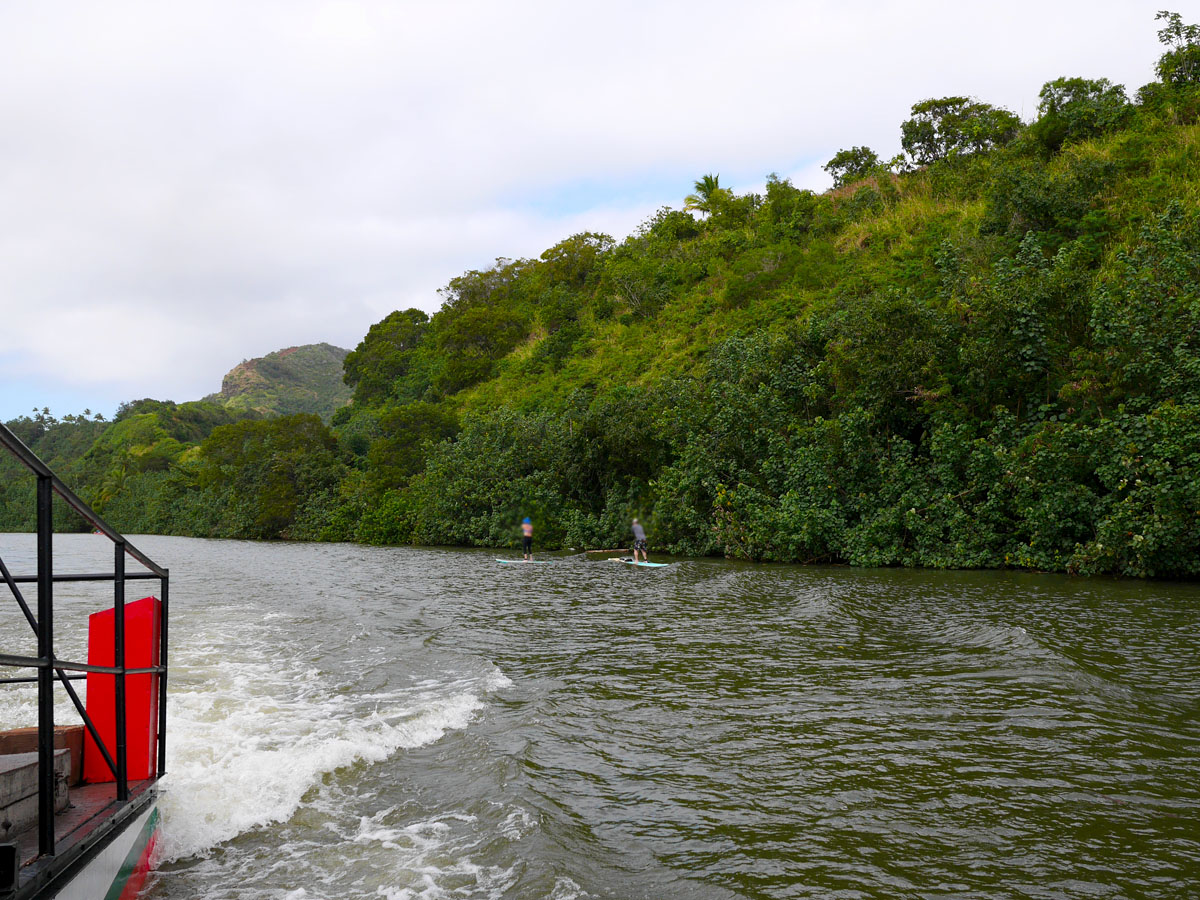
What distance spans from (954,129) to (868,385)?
2409cm

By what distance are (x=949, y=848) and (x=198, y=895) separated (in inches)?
169

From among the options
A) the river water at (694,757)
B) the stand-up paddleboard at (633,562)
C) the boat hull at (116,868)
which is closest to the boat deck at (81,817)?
the boat hull at (116,868)

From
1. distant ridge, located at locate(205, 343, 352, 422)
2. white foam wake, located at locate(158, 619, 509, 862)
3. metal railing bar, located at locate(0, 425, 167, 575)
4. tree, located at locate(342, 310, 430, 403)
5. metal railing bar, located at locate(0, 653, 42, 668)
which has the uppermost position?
distant ridge, located at locate(205, 343, 352, 422)

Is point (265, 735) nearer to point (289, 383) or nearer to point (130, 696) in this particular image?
point (130, 696)

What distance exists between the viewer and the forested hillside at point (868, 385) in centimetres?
1695

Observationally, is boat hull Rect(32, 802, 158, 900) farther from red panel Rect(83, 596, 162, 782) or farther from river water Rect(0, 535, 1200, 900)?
red panel Rect(83, 596, 162, 782)

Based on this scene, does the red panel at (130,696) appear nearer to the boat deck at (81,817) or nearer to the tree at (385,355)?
the boat deck at (81,817)

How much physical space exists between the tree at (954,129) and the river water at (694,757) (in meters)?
31.0

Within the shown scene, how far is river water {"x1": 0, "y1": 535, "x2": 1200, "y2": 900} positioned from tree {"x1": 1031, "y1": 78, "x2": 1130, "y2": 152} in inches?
1037

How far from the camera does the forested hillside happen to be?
16953mm

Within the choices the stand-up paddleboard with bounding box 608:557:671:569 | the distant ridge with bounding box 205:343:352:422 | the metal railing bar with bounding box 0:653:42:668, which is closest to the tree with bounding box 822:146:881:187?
the stand-up paddleboard with bounding box 608:557:671:569

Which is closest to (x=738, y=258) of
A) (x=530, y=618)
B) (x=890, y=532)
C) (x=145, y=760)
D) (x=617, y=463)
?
(x=617, y=463)

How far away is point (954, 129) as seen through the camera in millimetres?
38031

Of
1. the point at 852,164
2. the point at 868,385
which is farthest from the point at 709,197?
the point at 868,385
